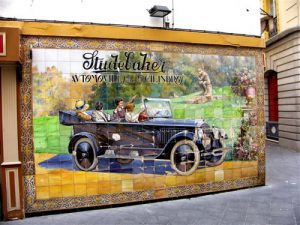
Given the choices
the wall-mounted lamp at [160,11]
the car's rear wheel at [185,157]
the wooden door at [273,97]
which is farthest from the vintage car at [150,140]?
the wooden door at [273,97]

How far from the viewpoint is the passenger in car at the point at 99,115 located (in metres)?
7.08

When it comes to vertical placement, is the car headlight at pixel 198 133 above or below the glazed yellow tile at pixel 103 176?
above

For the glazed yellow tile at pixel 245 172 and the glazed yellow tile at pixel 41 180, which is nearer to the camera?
the glazed yellow tile at pixel 41 180

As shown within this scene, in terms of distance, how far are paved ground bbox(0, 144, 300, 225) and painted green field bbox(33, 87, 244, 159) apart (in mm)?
1209

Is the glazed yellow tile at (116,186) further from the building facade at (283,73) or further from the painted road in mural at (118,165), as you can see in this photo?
the building facade at (283,73)

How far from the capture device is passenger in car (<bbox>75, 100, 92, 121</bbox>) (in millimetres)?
6973

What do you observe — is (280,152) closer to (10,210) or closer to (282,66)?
(282,66)

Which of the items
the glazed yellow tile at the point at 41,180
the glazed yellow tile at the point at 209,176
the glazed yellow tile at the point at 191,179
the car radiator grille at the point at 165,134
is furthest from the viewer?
the glazed yellow tile at the point at 209,176

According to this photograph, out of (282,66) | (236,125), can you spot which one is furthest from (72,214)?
(282,66)

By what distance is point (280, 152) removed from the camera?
1473 cm

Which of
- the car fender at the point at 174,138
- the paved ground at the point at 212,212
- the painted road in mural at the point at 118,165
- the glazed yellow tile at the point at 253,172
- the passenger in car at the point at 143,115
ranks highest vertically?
the passenger in car at the point at 143,115

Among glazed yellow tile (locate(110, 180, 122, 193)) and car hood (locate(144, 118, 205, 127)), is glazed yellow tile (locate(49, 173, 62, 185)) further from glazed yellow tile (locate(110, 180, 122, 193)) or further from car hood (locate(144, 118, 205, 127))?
car hood (locate(144, 118, 205, 127))

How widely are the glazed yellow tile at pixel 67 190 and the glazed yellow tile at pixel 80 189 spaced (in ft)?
0.20

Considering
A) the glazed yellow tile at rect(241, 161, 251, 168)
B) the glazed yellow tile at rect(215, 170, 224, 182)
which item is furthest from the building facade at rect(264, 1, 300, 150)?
the glazed yellow tile at rect(215, 170, 224, 182)
